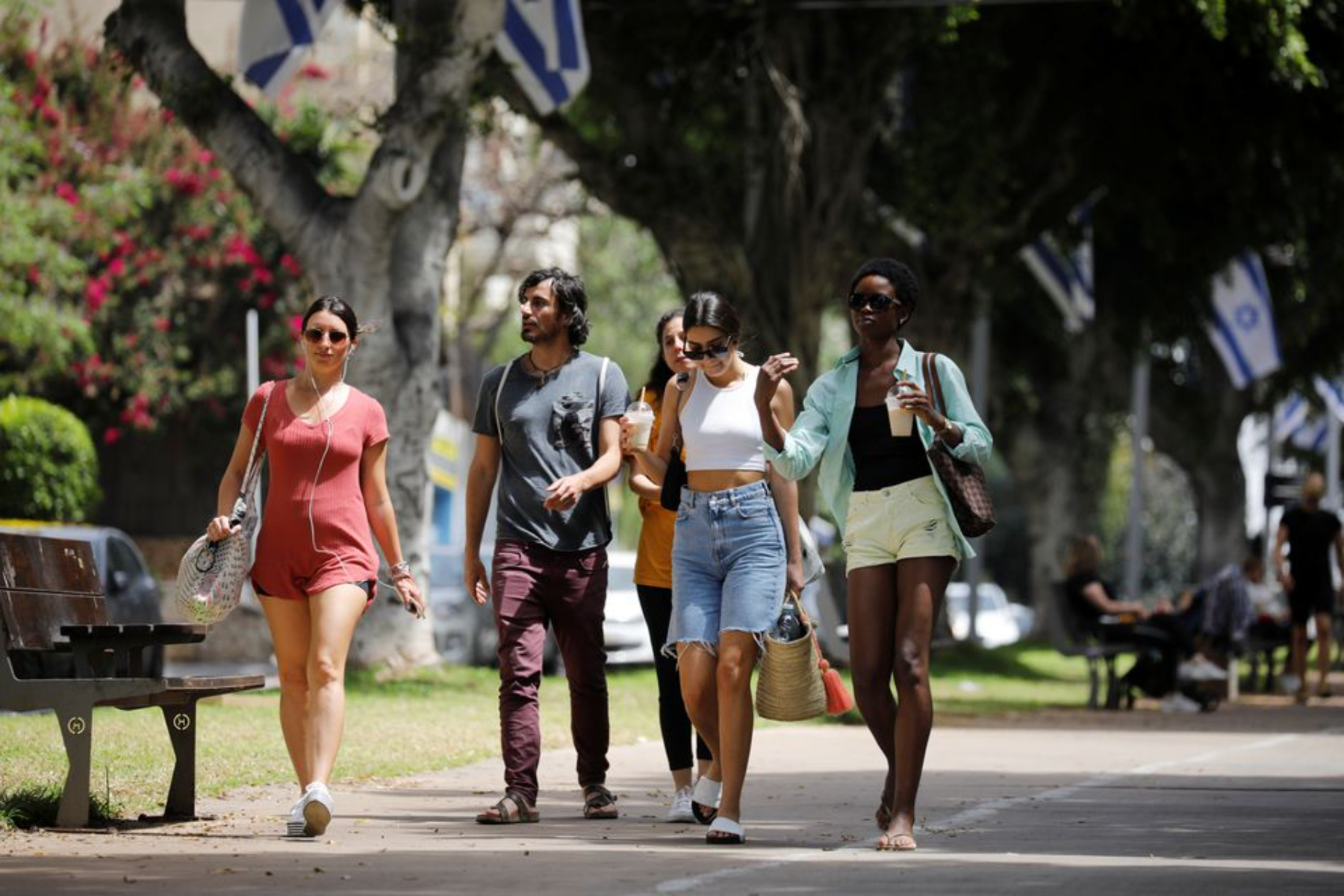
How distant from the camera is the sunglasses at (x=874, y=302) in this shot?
28.3 feet

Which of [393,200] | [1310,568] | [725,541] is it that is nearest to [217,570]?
[725,541]

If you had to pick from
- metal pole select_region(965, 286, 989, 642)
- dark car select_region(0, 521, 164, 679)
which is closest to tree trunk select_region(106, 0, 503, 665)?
dark car select_region(0, 521, 164, 679)

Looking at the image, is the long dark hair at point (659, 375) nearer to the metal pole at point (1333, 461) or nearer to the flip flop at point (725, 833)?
the flip flop at point (725, 833)

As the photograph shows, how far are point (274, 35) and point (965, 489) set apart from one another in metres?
11.5

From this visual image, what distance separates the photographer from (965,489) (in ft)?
27.7

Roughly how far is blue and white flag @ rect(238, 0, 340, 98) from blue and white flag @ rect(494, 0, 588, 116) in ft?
4.84

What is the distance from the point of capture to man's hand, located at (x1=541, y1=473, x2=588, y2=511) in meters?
9.15

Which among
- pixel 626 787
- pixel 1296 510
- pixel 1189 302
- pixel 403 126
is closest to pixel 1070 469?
pixel 1189 302

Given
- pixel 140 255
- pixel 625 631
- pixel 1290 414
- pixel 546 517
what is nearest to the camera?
pixel 546 517

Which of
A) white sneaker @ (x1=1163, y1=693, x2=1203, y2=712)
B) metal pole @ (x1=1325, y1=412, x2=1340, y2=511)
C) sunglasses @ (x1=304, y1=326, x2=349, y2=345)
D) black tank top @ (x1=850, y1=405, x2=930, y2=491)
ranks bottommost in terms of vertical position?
white sneaker @ (x1=1163, y1=693, x2=1203, y2=712)

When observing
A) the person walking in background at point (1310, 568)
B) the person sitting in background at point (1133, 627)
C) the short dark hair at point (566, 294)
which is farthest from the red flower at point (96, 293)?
the short dark hair at point (566, 294)

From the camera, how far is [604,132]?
29.5m

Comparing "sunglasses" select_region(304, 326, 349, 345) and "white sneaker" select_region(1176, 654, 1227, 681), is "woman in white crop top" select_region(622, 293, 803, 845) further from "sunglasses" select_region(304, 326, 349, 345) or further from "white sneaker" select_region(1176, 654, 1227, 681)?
"white sneaker" select_region(1176, 654, 1227, 681)

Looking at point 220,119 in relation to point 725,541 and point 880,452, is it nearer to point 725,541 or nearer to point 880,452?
point 725,541
